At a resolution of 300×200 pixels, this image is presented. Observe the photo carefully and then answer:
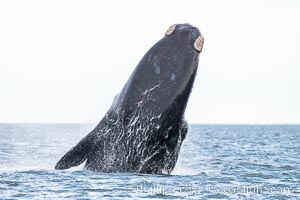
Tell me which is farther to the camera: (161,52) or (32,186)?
(32,186)

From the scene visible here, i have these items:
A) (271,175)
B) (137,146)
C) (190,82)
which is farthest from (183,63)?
(271,175)

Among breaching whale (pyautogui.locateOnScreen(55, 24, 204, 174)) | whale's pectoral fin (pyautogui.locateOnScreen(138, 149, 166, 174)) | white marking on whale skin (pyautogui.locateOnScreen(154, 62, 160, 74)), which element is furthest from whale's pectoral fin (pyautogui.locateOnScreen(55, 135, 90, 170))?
white marking on whale skin (pyautogui.locateOnScreen(154, 62, 160, 74))

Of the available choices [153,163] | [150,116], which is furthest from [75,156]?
[150,116]

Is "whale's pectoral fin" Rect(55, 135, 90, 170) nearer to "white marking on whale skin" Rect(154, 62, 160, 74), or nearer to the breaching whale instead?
the breaching whale

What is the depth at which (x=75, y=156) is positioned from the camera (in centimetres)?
1465

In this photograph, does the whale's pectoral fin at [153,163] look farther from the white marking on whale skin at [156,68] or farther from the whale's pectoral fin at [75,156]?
the white marking on whale skin at [156,68]

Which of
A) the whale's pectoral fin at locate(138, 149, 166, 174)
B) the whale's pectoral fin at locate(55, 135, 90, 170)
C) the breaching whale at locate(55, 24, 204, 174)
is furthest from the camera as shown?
the whale's pectoral fin at locate(138, 149, 166, 174)

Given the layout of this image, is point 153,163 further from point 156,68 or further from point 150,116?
point 156,68

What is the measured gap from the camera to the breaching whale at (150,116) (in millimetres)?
14266

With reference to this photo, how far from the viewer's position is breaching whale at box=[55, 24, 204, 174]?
1427 centimetres

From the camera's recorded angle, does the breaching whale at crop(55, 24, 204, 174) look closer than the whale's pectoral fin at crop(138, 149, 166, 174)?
Yes

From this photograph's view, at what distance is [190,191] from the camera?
51.2 ft

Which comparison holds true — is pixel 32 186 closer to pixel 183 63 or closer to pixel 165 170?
pixel 165 170

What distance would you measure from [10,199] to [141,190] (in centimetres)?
316
